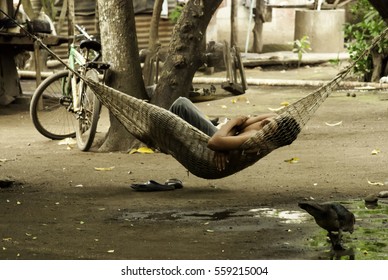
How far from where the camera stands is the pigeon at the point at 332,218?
188 inches

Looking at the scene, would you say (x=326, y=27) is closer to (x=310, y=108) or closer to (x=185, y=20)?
(x=185, y=20)

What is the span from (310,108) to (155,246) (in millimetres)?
1483

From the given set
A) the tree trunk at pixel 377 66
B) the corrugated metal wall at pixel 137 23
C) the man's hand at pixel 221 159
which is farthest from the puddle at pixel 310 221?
the corrugated metal wall at pixel 137 23

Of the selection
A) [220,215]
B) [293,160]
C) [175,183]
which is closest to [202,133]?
[220,215]

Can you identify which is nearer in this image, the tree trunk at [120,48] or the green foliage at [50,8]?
the tree trunk at [120,48]

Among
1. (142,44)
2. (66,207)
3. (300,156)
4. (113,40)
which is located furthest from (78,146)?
(142,44)

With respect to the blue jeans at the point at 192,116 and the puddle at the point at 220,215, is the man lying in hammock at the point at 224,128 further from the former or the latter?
the puddle at the point at 220,215

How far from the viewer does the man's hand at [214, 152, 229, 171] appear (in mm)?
5820

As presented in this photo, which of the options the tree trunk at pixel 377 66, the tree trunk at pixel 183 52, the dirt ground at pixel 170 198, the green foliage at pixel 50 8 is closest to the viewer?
the dirt ground at pixel 170 198

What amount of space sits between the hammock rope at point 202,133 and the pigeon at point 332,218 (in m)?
0.99

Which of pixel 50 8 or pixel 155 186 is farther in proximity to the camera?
pixel 50 8

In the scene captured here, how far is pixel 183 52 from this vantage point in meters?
8.44

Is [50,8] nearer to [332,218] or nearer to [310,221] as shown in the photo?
[310,221]

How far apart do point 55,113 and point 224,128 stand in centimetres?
508
